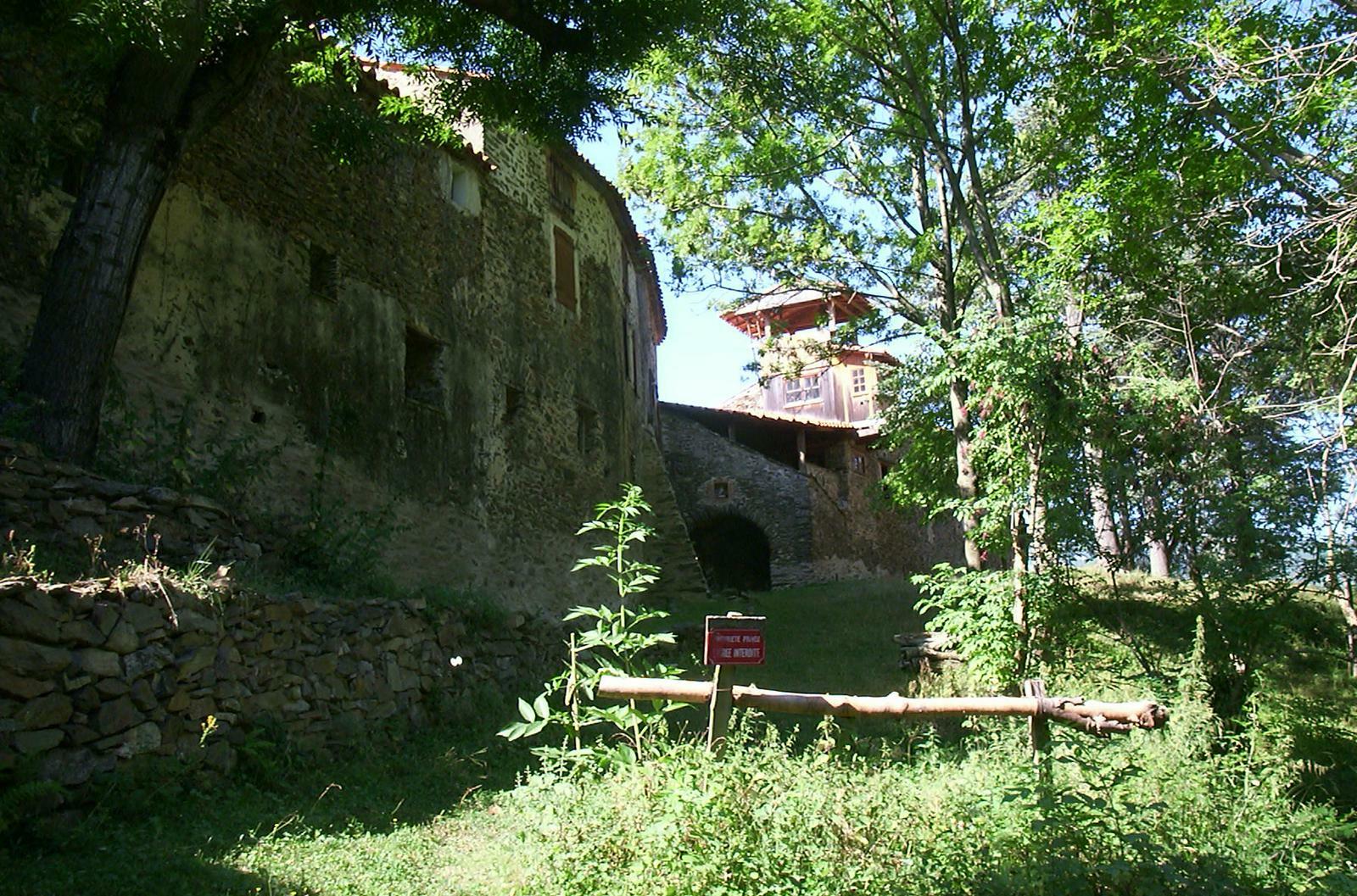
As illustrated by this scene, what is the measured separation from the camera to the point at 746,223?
14.2 metres

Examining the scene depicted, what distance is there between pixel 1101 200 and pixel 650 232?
7388 millimetres

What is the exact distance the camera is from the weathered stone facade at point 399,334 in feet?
29.8

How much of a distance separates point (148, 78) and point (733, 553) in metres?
17.5

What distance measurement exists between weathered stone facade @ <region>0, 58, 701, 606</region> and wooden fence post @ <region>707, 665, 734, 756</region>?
14.8 ft

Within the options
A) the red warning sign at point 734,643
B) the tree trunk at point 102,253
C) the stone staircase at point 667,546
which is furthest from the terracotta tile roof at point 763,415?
the red warning sign at point 734,643

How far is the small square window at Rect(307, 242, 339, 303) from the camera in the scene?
1071 cm

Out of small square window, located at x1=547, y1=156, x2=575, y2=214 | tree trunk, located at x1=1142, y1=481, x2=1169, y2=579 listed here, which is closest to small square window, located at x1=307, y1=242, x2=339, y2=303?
small square window, located at x1=547, y1=156, x2=575, y2=214

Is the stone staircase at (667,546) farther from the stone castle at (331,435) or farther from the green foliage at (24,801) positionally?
the green foliage at (24,801)

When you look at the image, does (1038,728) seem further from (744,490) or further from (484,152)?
(744,490)

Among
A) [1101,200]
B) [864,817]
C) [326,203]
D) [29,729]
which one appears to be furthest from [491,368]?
[864,817]

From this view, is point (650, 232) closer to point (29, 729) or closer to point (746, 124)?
point (746, 124)

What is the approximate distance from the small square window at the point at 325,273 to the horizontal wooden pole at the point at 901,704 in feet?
24.5

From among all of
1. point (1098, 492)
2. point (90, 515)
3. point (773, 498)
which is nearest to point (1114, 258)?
point (1098, 492)

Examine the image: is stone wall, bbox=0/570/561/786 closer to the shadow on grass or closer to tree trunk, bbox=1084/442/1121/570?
the shadow on grass
